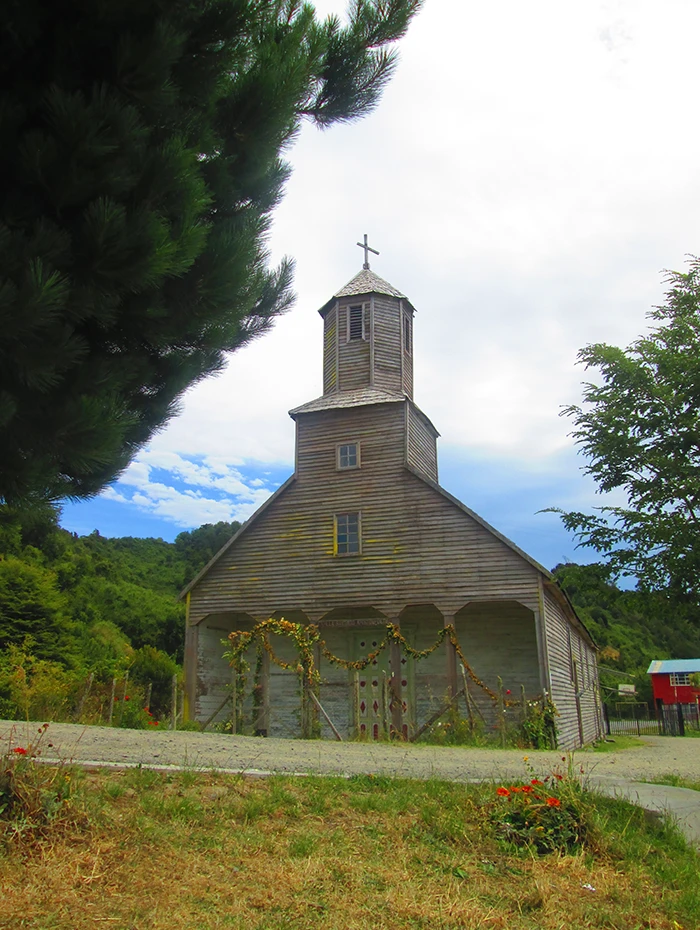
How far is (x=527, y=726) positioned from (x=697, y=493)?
6352 millimetres

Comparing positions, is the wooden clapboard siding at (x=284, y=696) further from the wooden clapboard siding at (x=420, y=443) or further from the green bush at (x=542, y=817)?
the green bush at (x=542, y=817)

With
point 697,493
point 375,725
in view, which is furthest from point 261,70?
point 375,725

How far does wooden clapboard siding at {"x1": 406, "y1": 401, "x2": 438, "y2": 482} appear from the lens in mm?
20578

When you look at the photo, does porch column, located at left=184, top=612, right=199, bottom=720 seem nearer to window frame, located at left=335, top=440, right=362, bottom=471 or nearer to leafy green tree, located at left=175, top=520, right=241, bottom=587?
window frame, located at left=335, top=440, right=362, bottom=471

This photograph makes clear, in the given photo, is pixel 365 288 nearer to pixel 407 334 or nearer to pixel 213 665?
pixel 407 334

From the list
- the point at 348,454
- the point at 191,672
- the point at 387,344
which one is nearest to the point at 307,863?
the point at 348,454

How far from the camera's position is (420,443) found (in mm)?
21609

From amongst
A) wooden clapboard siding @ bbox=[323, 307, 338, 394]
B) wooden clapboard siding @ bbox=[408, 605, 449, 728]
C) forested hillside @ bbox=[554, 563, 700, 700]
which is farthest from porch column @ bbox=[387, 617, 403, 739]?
forested hillside @ bbox=[554, 563, 700, 700]

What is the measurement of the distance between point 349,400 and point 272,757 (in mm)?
13086

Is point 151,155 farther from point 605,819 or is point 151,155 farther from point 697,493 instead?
point 697,493

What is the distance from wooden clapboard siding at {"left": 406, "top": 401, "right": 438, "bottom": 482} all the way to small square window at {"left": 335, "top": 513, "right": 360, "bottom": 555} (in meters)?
2.12

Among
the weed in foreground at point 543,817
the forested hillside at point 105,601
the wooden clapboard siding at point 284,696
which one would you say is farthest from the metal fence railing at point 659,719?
the weed in foreground at point 543,817

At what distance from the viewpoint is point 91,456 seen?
470cm

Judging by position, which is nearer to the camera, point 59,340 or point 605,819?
point 59,340
